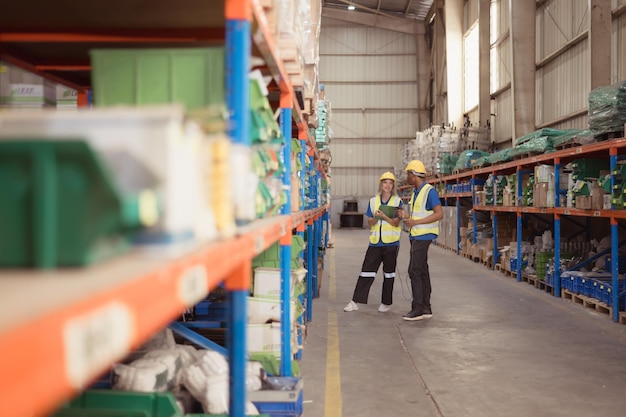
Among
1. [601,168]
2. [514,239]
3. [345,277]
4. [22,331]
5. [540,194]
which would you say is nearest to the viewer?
[22,331]

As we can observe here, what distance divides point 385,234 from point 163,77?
21.2ft

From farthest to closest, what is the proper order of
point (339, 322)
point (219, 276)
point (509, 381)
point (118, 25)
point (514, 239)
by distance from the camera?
1. point (514, 239)
2. point (339, 322)
3. point (509, 381)
4. point (118, 25)
5. point (219, 276)

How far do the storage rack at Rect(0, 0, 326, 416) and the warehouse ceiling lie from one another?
27872 mm

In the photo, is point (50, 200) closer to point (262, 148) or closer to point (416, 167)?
point (262, 148)

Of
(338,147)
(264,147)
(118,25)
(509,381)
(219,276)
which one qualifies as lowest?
(509,381)

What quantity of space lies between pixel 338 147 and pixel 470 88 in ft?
32.6

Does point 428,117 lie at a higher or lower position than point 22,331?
higher

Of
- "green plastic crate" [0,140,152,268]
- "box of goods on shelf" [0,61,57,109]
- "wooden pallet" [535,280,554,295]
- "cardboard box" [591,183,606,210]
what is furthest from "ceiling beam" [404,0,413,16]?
"green plastic crate" [0,140,152,268]

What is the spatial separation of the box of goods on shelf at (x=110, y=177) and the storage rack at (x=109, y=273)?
0.08 m

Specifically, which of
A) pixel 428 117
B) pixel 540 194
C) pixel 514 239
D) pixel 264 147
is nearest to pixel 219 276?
pixel 264 147

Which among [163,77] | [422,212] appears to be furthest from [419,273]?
[163,77]

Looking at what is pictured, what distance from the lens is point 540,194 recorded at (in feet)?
36.0

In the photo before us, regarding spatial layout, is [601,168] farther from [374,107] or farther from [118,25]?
[374,107]

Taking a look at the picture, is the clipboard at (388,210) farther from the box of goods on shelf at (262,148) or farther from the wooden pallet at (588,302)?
the box of goods on shelf at (262,148)
